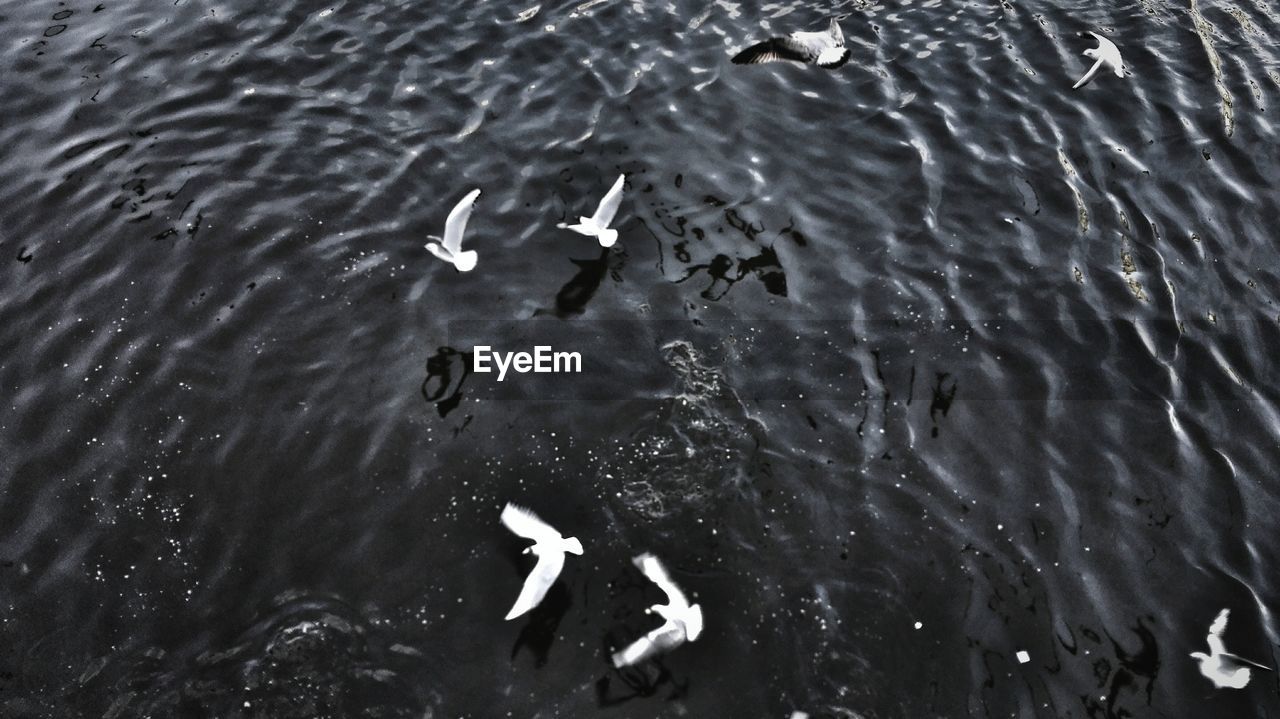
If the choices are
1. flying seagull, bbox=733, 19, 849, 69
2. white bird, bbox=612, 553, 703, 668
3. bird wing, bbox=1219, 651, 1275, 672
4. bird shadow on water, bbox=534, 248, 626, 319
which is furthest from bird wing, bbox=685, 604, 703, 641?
flying seagull, bbox=733, 19, 849, 69

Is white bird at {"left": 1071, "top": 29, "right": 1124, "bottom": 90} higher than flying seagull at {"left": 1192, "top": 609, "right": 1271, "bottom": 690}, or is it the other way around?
white bird at {"left": 1071, "top": 29, "right": 1124, "bottom": 90}

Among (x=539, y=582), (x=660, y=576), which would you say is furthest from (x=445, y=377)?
(x=660, y=576)

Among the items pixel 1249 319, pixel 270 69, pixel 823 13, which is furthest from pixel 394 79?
pixel 1249 319

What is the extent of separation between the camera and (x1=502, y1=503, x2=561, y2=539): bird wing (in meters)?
6.84

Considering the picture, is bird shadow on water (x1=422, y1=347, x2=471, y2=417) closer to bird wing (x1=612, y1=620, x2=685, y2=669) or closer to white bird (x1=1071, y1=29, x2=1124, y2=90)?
bird wing (x1=612, y1=620, x2=685, y2=669)

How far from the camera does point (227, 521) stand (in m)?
7.02

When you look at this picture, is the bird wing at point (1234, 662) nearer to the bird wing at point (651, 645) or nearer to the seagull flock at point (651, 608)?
the seagull flock at point (651, 608)

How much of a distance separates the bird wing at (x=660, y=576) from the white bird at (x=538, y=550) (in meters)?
0.47

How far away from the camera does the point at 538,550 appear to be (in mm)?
6742

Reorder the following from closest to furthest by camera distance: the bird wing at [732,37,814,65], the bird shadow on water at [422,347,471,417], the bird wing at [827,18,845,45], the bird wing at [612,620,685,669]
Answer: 1. the bird wing at [612,620,685,669]
2. the bird shadow on water at [422,347,471,417]
3. the bird wing at [732,37,814,65]
4. the bird wing at [827,18,845,45]

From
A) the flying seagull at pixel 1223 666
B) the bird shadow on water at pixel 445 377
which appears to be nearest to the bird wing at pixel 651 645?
the bird shadow on water at pixel 445 377

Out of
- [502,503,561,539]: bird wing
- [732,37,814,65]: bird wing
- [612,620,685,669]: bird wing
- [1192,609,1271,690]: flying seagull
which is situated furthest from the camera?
[732,37,814,65]: bird wing

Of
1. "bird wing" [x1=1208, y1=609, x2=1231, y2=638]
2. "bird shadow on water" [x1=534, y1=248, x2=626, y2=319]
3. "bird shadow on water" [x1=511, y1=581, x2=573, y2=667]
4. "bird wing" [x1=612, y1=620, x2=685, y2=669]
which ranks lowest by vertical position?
"bird wing" [x1=1208, y1=609, x2=1231, y2=638]

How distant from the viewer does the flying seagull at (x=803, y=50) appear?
1110 centimetres
